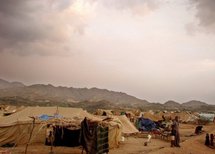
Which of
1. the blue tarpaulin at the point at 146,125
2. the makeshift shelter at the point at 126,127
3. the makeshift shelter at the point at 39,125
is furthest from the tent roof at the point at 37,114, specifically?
the blue tarpaulin at the point at 146,125

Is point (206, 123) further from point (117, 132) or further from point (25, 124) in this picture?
point (25, 124)

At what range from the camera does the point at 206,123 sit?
187 feet

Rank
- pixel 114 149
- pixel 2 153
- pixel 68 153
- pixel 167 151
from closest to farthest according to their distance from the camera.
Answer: pixel 2 153
pixel 68 153
pixel 167 151
pixel 114 149

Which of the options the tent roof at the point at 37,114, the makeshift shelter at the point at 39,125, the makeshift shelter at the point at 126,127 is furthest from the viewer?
the makeshift shelter at the point at 126,127

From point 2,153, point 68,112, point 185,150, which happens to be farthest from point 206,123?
point 2,153

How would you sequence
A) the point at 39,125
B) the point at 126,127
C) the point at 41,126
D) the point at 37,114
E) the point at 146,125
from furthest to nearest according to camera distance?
the point at 146,125, the point at 126,127, the point at 37,114, the point at 39,125, the point at 41,126

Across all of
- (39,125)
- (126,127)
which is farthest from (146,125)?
(39,125)

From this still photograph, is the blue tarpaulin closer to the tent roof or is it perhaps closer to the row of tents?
the row of tents

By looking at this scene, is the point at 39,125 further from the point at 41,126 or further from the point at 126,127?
the point at 126,127

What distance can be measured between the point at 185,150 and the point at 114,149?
5.19 meters

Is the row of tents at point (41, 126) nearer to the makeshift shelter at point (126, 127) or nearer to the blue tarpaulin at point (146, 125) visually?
the makeshift shelter at point (126, 127)

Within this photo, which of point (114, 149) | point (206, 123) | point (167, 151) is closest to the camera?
point (167, 151)

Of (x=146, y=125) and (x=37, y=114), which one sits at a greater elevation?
(x=37, y=114)

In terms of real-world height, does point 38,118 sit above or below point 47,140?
above
